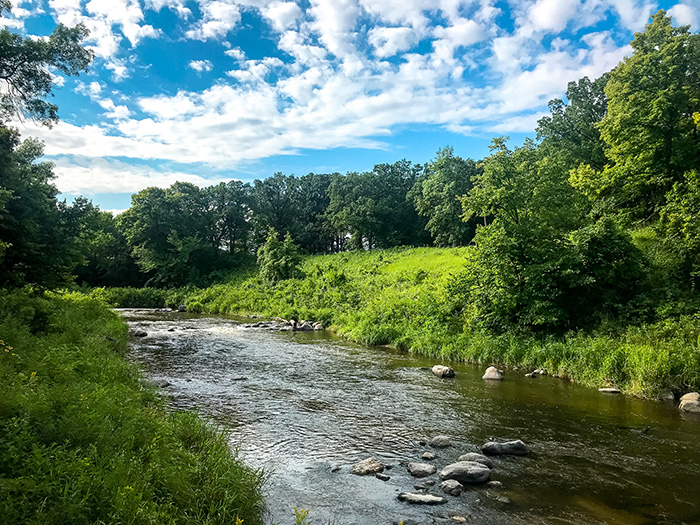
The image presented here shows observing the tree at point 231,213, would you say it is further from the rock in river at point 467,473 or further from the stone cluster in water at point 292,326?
the rock in river at point 467,473

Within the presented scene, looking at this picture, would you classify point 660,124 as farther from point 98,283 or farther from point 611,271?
point 98,283

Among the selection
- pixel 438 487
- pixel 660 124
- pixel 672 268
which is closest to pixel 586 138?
pixel 660 124

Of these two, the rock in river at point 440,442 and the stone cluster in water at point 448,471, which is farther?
the rock in river at point 440,442

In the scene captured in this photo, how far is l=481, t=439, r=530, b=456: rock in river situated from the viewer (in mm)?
9156

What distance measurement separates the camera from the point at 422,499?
23.4 feet

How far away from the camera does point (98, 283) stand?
218ft

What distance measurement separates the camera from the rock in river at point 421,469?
8.20 metres

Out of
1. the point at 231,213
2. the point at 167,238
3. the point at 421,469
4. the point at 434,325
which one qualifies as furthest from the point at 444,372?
the point at 231,213

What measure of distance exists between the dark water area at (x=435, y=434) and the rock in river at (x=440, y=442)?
0.23 m

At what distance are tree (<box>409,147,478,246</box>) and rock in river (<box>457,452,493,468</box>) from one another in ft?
179

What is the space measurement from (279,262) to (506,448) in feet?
144

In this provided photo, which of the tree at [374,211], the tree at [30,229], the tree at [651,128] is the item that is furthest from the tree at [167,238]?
the tree at [651,128]

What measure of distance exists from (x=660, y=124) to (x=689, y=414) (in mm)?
20163

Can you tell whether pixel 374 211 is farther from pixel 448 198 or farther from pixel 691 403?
pixel 691 403
